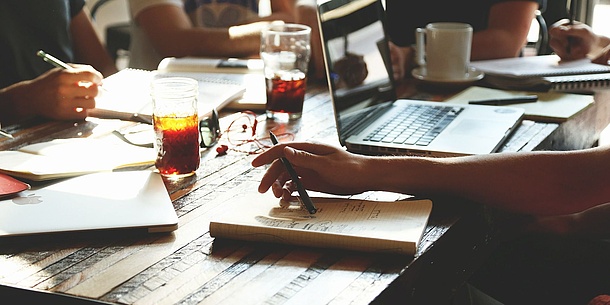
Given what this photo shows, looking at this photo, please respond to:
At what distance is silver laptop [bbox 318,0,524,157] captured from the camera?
1417 mm

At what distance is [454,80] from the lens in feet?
6.23

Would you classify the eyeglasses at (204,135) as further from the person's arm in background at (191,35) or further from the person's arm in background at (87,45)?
the person's arm in background at (87,45)

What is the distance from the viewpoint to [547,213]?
3.94ft

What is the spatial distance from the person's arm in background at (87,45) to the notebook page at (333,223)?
1.56 m

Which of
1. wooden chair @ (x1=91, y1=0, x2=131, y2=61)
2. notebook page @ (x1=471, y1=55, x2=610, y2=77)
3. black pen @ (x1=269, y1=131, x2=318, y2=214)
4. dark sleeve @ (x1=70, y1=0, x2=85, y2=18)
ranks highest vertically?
dark sleeve @ (x1=70, y1=0, x2=85, y2=18)

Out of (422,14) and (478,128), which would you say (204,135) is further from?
(422,14)

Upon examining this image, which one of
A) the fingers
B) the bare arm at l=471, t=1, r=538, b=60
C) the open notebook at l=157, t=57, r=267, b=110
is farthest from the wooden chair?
the fingers

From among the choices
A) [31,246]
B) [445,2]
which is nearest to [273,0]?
[445,2]

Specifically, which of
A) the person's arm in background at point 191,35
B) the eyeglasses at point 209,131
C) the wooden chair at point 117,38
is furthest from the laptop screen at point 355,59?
the wooden chair at point 117,38

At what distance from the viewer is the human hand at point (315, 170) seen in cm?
110

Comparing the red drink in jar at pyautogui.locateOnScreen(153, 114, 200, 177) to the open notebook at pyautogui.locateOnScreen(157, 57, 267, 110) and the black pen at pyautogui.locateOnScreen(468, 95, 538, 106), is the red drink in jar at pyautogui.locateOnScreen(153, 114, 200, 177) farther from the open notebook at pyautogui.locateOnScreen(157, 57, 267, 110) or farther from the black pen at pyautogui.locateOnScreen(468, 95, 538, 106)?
the black pen at pyautogui.locateOnScreen(468, 95, 538, 106)

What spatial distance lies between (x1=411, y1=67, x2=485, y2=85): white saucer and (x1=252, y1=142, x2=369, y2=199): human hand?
2.75 ft

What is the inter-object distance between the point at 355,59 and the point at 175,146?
0.53 m

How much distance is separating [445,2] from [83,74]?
1426 mm
